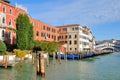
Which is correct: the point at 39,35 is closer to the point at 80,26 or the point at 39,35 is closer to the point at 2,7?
the point at 80,26

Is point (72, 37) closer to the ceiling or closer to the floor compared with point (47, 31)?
closer to the floor

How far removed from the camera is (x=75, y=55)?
199 ft

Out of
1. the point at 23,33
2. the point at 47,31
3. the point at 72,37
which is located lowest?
the point at 23,33

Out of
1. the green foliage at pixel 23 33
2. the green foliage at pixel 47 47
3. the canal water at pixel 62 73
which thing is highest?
the green foliage at pixel 23 33

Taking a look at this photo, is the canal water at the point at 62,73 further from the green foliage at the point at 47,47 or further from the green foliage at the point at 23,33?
the green foliage at the point at 47,47

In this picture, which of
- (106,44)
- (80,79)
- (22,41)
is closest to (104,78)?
(80,79)

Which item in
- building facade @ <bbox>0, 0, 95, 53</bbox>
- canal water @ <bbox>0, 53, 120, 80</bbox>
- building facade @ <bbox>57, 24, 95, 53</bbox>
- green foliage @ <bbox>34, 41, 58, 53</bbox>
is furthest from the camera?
building facade @ <bbox>57, 24, 95, 53</bbox>

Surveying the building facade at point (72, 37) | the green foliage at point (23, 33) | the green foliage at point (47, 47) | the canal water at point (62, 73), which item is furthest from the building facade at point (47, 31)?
the canal water at point (62, 73)

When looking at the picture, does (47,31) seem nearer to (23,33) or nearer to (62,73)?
(23,33)

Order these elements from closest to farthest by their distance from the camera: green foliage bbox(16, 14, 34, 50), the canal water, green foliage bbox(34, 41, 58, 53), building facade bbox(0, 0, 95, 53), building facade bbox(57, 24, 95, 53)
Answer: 1. the canal water
2. green foliage bbox(16, 14, 34, 50)
3. building facade bbox(0, 0, 95, 53)
4. green foliage bbox(34, 41, 58, 53)
5. building facade bbox(57, 24, 95, 53)

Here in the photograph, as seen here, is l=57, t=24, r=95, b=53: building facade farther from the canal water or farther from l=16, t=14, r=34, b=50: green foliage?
the canal water

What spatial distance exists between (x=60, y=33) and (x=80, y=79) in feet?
193

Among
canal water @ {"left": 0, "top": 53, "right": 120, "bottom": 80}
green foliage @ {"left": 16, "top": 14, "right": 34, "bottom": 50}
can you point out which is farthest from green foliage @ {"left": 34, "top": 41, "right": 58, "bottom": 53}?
canal water @ {"left": 0, "top": 53, "right": 120, "bottom": 80}

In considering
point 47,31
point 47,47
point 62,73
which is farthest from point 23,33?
point 47,31
